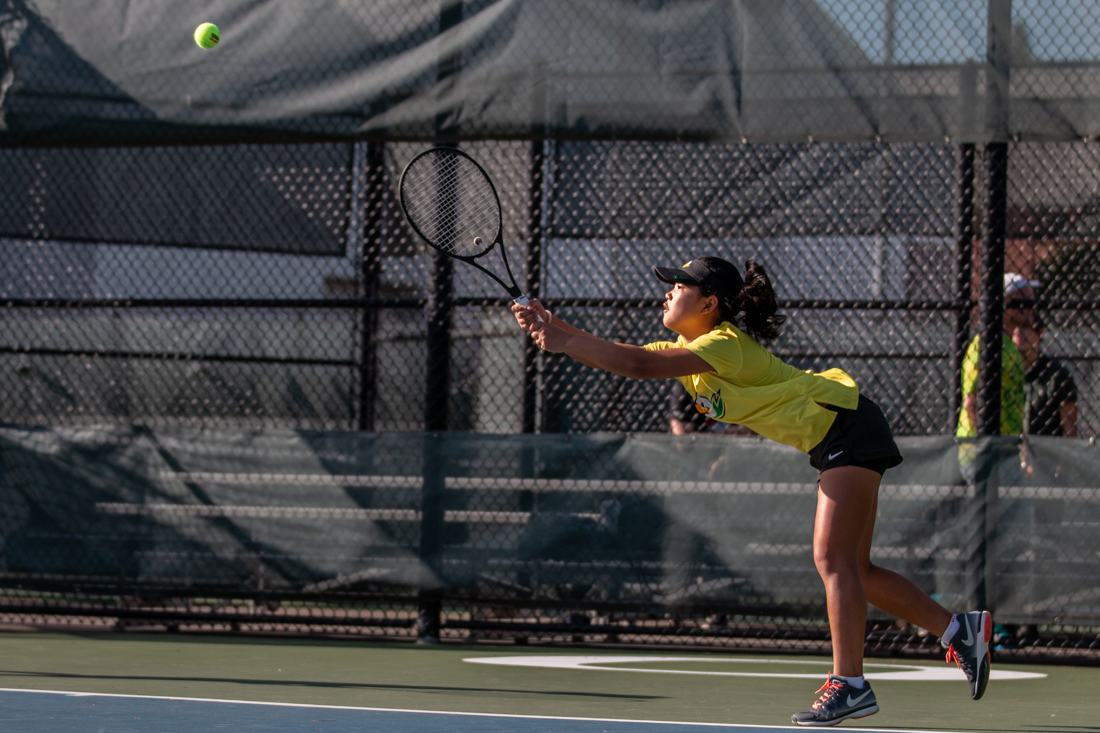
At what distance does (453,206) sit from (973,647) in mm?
2495

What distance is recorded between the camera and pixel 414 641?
19.7 feet

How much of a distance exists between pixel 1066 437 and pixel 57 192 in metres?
5.09

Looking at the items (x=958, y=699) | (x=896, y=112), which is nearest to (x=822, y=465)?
(x=958, y=699)

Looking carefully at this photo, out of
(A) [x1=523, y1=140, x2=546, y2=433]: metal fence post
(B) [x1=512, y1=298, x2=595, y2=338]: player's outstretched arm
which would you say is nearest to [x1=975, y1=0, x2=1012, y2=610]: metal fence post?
(A) [x1=523, y1=140, x2=546, y2=433]: metal fence post

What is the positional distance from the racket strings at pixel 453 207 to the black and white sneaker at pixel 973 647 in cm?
206

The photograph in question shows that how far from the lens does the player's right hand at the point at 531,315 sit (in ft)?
11.8

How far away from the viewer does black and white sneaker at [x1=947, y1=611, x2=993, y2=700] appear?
376 centimetres

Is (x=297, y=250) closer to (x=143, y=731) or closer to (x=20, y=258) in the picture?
(x=20, y=258)

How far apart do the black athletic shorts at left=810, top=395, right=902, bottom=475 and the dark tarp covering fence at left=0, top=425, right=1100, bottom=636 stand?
1760 millimetres

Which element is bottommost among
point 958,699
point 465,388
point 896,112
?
point 958,699

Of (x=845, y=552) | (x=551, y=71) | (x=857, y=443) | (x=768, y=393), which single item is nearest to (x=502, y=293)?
(x=551, y=71)

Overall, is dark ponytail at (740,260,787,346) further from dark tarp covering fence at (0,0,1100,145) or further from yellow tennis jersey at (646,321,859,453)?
dark tarp covering fence at (0,0,1100,145)

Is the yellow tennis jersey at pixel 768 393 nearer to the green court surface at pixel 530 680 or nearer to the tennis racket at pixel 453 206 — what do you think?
the green court surface at pixel 530 680

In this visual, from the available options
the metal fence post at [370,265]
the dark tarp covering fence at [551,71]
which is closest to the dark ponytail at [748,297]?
the dark tarp covering fence at [551,71]
